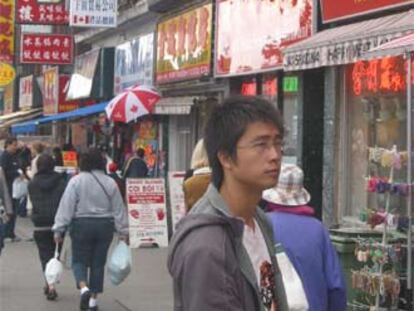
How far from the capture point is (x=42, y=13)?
24234 mm

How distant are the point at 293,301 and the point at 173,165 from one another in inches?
652

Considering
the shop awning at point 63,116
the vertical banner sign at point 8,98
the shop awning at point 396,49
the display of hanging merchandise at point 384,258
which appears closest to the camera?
the shop awning at point 396,49

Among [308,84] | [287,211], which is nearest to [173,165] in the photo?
[308,84]

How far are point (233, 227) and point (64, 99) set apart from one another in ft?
95.2

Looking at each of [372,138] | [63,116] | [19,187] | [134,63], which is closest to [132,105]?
[19,187]

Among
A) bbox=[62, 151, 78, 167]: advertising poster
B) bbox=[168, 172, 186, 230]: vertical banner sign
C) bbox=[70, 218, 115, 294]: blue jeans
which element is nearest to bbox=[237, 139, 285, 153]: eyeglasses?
bbox=[70, 218, 115, 294]: blue jeans

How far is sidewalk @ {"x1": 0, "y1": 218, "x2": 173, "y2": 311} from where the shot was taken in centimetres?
999

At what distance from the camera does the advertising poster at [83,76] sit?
25844 millimetres

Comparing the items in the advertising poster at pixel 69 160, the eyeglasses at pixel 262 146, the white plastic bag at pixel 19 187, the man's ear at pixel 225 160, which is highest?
the eyeglasses at pixel 262 146

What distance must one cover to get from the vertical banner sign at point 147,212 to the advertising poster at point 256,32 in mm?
2490

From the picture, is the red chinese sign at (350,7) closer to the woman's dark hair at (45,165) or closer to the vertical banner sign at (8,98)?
the woman's dark hair at (45,165)

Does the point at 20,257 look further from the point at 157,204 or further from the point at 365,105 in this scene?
the point at 365,105

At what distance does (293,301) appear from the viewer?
399 cm

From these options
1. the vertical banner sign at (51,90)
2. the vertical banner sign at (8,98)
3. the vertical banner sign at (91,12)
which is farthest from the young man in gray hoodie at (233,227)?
the vertical banner sign at (8,98)
